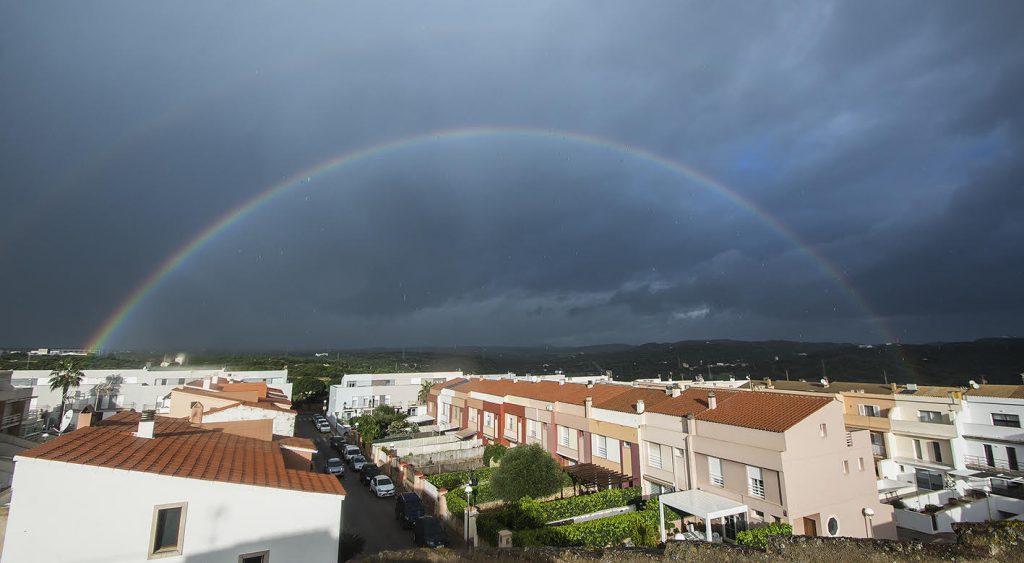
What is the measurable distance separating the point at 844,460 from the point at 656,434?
7.60 metres

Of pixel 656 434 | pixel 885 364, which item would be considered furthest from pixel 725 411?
pixel 885 364

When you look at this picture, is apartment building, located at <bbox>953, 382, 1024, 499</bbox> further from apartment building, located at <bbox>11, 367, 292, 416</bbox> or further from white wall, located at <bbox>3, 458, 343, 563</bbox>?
apartment building, located at <bbox>11, 367, 292, 416</bbox>

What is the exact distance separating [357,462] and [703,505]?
920 inches

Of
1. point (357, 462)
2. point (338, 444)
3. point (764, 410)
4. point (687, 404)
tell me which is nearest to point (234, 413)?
point (357, 462)

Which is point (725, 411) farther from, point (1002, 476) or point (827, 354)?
point (827, 354)

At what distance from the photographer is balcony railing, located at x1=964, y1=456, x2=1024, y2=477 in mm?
31316

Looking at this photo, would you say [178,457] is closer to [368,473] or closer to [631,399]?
[368,473]

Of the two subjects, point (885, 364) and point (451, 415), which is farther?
point (885, 364)

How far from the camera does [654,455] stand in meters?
24.5

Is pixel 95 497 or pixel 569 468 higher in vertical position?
pixel 95 497

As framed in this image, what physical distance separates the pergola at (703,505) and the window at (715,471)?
1.76 ft

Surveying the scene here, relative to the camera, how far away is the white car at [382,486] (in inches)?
1073

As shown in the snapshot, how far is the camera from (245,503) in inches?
439

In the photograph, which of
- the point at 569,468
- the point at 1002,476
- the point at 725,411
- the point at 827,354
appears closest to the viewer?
the point at 725,411
